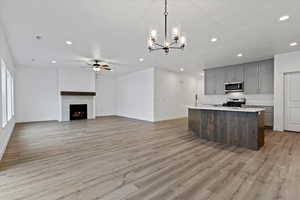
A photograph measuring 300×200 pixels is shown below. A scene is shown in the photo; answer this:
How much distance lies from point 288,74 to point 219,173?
538cm

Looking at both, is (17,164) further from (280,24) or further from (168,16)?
(280,24)

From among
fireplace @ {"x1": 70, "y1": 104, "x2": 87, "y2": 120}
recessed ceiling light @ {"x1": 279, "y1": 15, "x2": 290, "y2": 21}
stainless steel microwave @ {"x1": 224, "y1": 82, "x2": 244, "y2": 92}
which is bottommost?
fireplace @ {"x1": 70, "y1": 104, "x2": 87, "y2": 120}

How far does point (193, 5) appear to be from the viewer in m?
2.49

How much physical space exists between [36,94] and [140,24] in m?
7.70

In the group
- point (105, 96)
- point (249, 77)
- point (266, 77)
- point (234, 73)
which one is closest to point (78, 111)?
point (105, 96)

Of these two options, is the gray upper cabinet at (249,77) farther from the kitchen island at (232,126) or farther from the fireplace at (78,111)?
the fireplace at (78,111)

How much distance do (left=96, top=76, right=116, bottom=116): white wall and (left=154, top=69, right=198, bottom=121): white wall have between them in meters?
4.45

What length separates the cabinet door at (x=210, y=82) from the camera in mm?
7520

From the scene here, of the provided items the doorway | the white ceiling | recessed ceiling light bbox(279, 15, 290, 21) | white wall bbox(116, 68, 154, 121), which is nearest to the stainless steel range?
the doorway

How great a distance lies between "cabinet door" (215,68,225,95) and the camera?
23.4 ft

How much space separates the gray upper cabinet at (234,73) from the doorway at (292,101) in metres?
1.57

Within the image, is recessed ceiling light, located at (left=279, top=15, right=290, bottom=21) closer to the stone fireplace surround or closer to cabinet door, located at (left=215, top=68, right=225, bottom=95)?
cabinet door, located at (left=215, top=68, right=225, bottom=95)

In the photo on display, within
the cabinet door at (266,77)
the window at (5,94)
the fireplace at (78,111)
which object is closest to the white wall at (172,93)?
the cabinet door at (266,77)

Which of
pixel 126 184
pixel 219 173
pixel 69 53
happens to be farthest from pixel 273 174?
pixel 69 53
